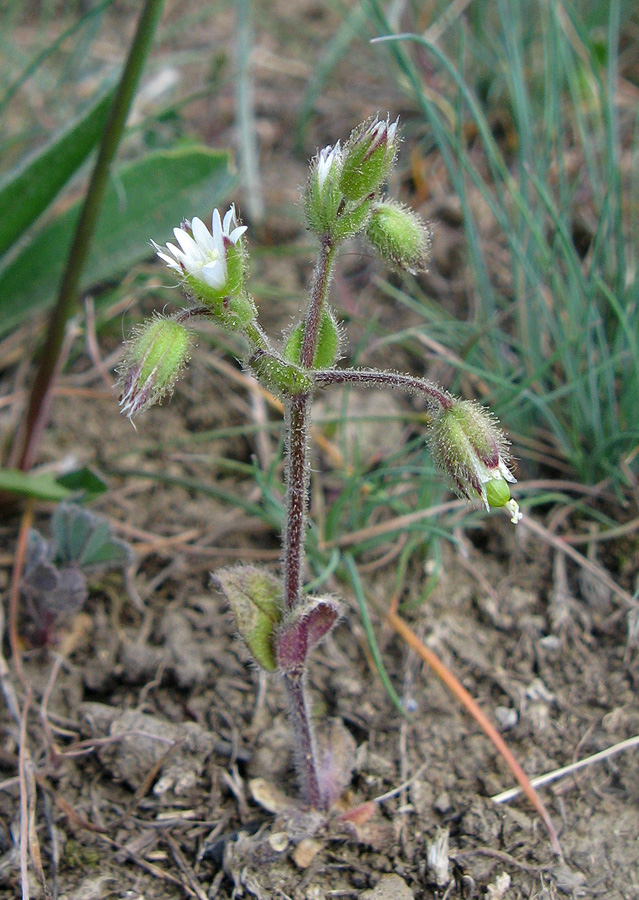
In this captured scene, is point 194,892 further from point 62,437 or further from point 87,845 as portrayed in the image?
point 62,437

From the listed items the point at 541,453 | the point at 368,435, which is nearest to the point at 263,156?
the point at 368,435

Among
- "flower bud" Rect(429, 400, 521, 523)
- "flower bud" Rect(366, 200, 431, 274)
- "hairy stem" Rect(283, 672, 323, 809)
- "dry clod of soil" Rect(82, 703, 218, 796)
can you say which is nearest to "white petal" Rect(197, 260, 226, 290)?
"flower bud" Rect(366, 200, 431, 274)

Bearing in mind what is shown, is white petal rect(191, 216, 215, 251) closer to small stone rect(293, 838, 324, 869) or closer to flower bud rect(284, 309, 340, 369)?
flower bud rect(284, 309, 340, 369)

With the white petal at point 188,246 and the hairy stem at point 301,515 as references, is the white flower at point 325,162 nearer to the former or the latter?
the hairy stem at point 301,515

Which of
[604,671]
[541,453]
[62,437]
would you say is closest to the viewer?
[604,671]

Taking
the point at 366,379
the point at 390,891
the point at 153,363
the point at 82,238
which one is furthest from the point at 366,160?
the point at 390,891

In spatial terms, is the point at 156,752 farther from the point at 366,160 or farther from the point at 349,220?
the point at 366,160
